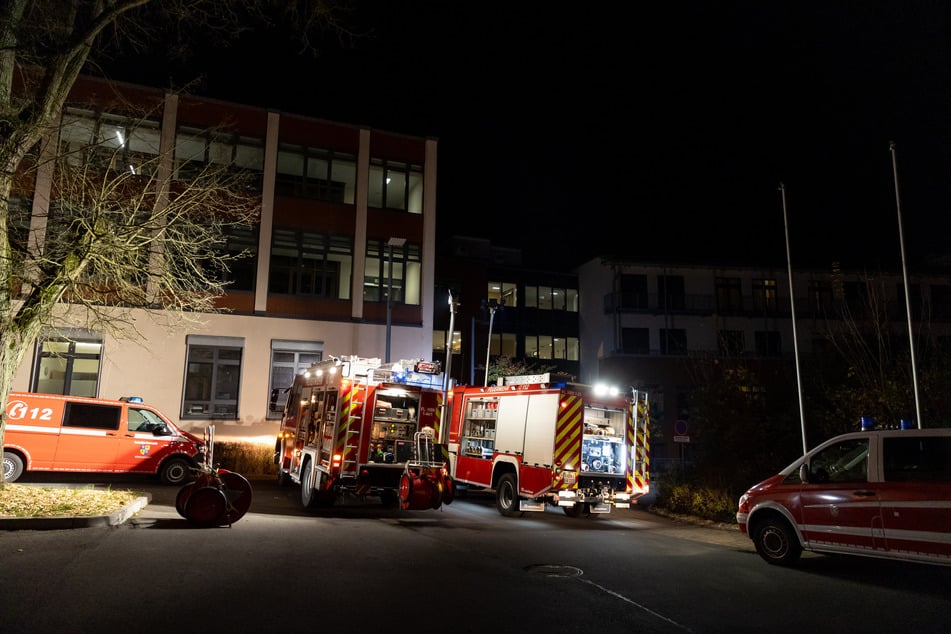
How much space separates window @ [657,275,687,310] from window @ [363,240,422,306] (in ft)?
69.9

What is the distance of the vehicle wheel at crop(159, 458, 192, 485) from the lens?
1595 centimetres

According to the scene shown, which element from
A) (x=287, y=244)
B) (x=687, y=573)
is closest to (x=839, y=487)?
(x=687, y=573)

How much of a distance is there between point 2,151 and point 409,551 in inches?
358

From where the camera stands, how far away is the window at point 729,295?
137 ft

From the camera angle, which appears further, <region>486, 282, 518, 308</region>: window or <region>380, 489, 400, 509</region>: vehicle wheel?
<region>486, 282, 518, 308</region>: window

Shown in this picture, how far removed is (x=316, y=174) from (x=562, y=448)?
17837 millimetres

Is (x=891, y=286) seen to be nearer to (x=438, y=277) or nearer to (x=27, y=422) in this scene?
(x=438, y=277)

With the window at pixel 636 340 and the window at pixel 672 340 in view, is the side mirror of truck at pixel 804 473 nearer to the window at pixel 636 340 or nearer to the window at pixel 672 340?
the window at pixel 636 340

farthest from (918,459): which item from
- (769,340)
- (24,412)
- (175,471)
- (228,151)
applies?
(769,340)

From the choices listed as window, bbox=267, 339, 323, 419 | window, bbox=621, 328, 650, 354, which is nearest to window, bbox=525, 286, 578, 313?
window, bbox=621, 328, 650, 354

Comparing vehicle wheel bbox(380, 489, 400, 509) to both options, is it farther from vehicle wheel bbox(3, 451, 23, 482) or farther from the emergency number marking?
vehicle wheel bbox(3, 451, 23, 482)

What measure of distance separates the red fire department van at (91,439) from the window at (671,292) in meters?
32.5

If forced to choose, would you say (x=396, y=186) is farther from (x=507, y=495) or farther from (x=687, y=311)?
(x=687, y=311)

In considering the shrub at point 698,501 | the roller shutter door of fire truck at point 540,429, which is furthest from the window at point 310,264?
the shrub at point 698,501
